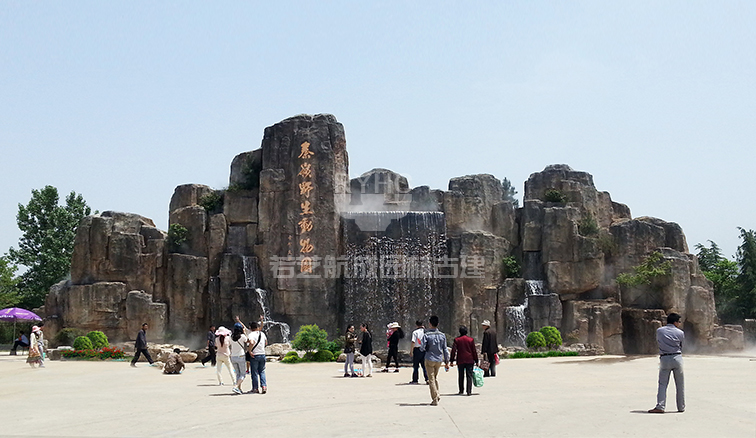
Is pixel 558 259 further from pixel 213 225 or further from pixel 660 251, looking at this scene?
pixel 213 225

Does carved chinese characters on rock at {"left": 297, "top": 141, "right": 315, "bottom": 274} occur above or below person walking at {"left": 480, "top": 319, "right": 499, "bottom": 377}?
above

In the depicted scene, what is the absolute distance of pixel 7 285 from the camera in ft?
135

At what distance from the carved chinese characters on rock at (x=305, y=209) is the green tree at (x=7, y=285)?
1731 cm

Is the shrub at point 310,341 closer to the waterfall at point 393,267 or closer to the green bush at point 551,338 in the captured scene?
the waterfall at point 393,267

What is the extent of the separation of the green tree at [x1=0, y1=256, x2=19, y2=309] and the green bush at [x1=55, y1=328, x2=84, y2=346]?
32.4ft

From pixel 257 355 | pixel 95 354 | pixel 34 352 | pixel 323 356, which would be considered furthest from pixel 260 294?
pixel 257 355

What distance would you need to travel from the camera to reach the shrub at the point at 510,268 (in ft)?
114

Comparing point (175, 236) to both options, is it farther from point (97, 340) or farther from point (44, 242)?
point (44, 242)

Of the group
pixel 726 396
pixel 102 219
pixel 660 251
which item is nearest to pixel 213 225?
pixel 102 219

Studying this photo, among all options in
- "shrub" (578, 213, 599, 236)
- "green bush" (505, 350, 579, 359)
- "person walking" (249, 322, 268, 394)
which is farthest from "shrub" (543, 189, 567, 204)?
"person walking" (249, 322, 268, 394)

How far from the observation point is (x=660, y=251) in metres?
34.1

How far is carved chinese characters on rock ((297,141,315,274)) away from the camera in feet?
112

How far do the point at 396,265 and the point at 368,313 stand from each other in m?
→ 2.57

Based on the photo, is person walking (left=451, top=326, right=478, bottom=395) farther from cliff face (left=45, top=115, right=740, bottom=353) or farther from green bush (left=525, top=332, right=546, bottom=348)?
cliff face (left=45, top=115, right=740, bottom=353)
